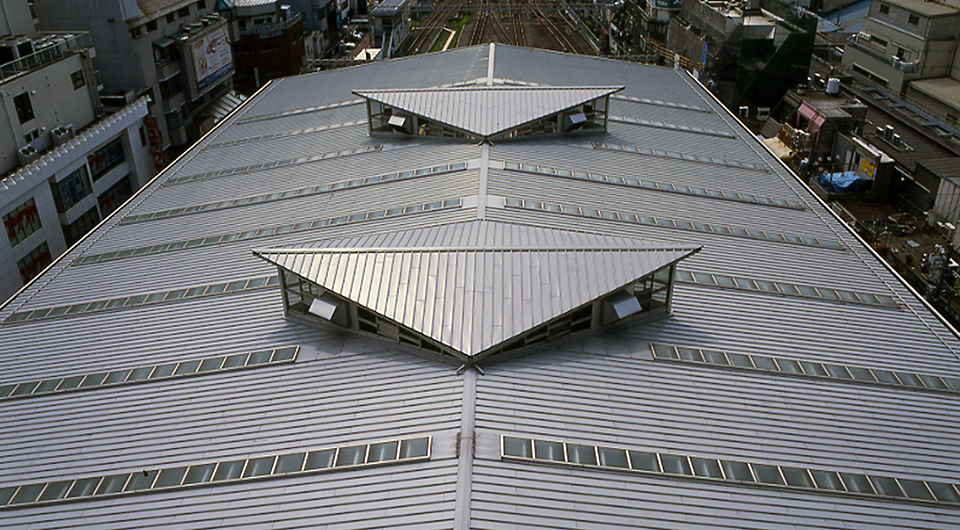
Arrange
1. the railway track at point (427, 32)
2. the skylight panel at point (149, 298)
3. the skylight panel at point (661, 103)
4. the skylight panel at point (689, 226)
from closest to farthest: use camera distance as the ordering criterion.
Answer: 1. the skylight panel at point (149, 298)
2. the skylight panel at point (689, 226)
3. the skylight panel at point (661, 103)
4. the railway track at point (427, 32)

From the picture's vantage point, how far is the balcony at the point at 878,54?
78.5m

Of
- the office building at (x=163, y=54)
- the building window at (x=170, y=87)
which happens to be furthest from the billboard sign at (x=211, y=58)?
the building window at (x=170, y=87)

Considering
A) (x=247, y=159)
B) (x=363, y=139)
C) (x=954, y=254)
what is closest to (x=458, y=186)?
(x=363, y=139)

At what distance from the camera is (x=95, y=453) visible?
74.1 feet

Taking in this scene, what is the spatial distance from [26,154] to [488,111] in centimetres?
3315

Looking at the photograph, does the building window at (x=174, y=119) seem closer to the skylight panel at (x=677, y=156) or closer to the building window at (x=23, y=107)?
the building window at (x=23, y=107)

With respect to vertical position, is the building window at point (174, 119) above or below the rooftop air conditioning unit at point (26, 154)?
below

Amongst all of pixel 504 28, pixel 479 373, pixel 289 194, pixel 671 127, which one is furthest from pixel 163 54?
pixel 504 28

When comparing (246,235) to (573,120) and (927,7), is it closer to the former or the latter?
(573,120)

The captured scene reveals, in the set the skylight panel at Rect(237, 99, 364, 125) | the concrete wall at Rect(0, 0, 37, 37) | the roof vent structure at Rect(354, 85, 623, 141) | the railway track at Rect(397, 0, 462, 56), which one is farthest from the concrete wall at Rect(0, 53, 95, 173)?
the railway track at Rect(397, 0, 462, 56)

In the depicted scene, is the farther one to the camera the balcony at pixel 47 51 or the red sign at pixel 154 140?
the red sign at pixel 154 140

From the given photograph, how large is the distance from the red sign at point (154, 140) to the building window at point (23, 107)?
14.3m

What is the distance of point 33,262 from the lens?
165 feet

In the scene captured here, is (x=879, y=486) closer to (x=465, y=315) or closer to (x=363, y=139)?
(x=465, y=315)
